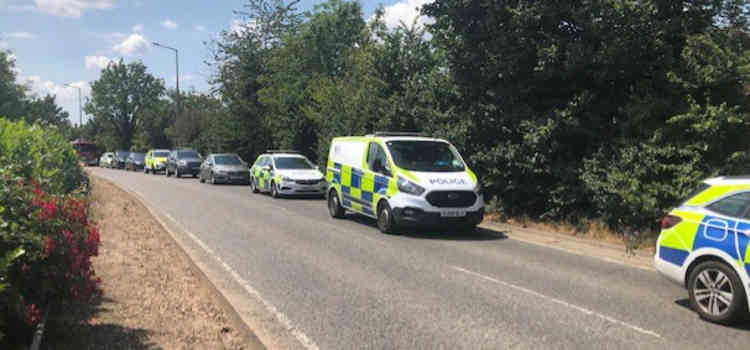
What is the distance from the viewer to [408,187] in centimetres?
1149

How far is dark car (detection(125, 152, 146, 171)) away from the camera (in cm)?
4829

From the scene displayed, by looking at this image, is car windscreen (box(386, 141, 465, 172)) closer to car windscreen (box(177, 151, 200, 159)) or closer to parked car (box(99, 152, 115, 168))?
car windscreen (box(177, 151, 200, 159))

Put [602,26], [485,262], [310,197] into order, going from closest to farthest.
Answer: [485,262] < [602,26] < [310,197]

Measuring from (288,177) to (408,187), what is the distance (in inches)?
366

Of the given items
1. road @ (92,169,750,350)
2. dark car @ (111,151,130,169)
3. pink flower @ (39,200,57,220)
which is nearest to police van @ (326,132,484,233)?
road @ (92,169,750,350)

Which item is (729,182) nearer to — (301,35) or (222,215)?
(222,215)

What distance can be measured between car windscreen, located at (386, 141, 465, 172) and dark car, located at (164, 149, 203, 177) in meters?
23.5

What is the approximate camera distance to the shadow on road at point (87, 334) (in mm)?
4762

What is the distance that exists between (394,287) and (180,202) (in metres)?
12.7

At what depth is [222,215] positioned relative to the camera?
1490cm

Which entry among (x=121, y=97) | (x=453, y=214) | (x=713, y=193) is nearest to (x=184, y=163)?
(x=453, y=214)

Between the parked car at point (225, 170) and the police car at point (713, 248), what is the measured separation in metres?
23.3

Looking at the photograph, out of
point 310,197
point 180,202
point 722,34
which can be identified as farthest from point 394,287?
point 310,197

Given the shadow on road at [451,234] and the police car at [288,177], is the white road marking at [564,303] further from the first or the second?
the police car at [288,177]
